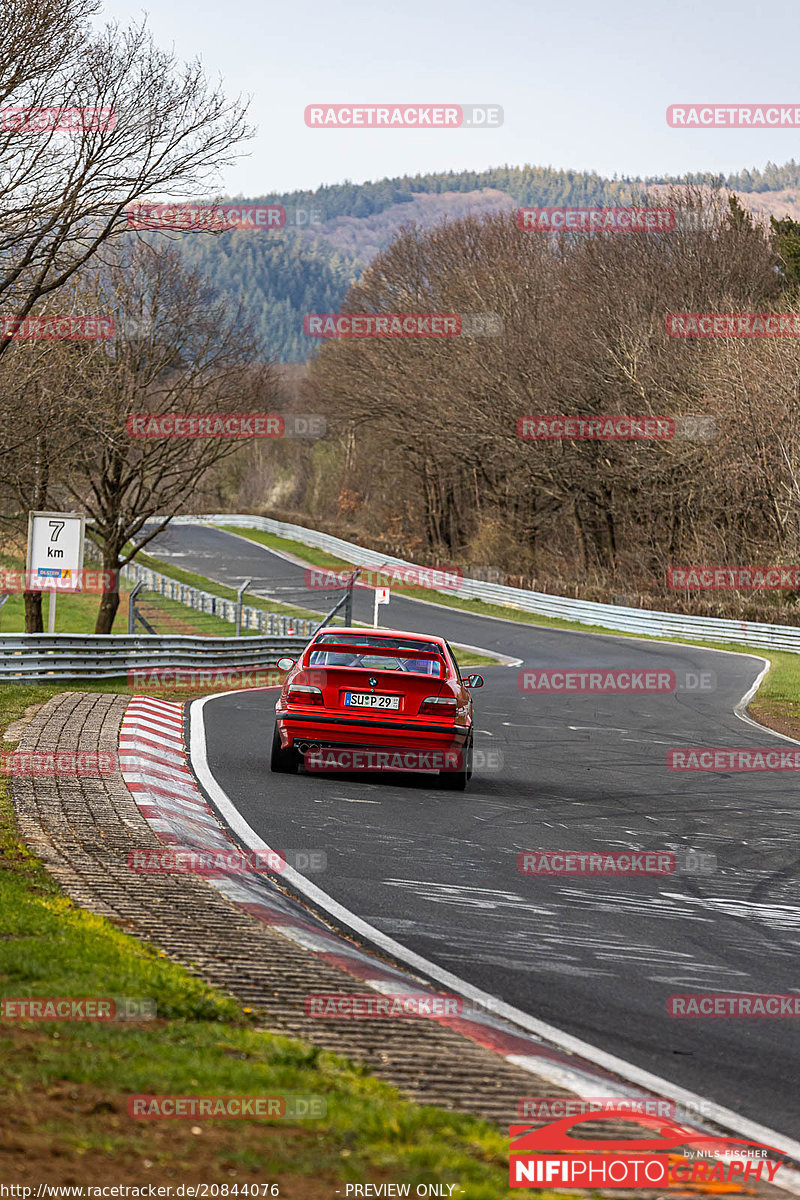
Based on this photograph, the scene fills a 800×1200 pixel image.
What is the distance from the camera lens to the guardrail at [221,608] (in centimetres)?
3972

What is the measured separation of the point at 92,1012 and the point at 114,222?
14967 mm

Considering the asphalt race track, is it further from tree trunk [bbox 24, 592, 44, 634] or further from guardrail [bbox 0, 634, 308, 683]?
tree trunk [bbox 24, 592, 44, 634]

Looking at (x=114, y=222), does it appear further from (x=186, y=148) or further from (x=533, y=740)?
(x=533, y=740)

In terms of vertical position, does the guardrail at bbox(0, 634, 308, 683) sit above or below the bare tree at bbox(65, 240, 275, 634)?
below

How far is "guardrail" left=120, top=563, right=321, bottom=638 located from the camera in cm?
3972

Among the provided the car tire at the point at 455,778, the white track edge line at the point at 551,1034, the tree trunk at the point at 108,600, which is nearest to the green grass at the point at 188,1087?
the white track edge line at the point at 551,1034

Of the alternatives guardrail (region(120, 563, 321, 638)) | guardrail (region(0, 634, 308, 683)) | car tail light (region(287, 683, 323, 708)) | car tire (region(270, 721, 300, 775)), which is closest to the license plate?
car tail light (region(287, 683, 323, 708))

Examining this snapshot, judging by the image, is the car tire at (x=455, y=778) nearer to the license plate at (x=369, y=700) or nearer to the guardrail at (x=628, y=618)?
the license plate at (x=369, y=700)

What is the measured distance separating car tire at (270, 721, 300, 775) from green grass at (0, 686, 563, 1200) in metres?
7.17

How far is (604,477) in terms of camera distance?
179ft

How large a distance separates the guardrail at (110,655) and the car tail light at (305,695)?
7.91m

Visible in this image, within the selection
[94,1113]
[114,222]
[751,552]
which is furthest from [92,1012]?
[751,552]

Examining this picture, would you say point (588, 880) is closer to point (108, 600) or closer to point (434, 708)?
point (434, 708)

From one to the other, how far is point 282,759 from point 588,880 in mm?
4841
